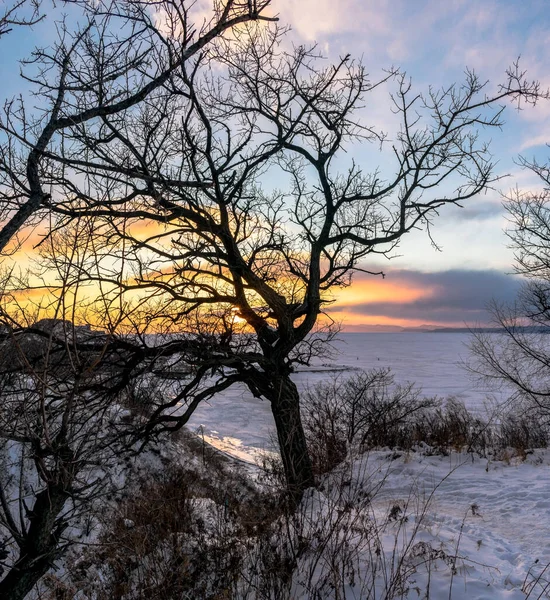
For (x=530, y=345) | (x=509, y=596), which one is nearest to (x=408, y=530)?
(x=509, y=596)

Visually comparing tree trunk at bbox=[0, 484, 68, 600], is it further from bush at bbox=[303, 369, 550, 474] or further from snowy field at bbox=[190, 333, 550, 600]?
bush at bbox=[303, 369, 550, 474]

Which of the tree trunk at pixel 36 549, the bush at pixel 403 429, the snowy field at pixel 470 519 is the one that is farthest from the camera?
the bush at pixel 403 429

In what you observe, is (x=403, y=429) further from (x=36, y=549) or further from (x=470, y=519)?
(x=36, y=549)

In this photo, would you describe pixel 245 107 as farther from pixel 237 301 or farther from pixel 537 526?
pixel 537 526

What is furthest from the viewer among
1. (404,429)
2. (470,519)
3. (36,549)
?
(404,429)

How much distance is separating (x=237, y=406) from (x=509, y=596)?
30.2 meters

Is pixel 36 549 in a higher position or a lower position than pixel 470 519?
higher

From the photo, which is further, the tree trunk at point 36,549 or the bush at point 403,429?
the bush at point 403,429

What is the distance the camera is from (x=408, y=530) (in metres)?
5.67

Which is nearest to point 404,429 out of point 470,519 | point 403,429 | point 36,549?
point 403,429

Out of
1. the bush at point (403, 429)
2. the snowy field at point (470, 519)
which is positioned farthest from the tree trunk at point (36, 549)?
the bush at point (403, 429)

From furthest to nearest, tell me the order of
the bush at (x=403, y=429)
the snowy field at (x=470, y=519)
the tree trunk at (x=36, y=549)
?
1. the bush at (x=403, y=429)
2. the snowy field at (x=470, y=519)
3. the tree trunk at (x=36, y=549)

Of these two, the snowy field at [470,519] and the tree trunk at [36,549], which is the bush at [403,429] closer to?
the snowy field at [470,519]

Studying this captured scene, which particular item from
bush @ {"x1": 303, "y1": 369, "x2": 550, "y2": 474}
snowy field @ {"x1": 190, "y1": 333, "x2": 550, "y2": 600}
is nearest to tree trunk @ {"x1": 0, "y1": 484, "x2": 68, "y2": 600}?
snowy field @ {"x1": 190, "y1": 333, "x2": 550, "y2": 600}
